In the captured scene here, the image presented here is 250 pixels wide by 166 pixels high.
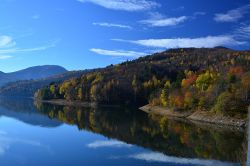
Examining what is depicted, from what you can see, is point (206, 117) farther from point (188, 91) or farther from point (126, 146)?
point (126, 146)

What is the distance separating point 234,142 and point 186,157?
16.1 metres

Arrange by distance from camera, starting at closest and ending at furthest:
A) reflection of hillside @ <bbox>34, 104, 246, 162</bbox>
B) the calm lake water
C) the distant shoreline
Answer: the calm lake water → reflection of hillside @ <bbox>34, 104, 246, 162</bbox> → the distant shoreline

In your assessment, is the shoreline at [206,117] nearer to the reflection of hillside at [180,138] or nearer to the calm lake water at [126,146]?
the calm lake water at [126,146]

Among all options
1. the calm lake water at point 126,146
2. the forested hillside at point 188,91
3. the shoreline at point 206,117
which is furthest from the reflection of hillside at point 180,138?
the forested hillside at point 188,91

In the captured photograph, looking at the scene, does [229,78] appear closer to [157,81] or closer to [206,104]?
[206,104]

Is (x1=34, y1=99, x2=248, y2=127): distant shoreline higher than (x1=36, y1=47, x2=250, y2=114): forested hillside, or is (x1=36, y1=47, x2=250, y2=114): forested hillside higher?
(x1=36, y1=47, x2=250, y2=114): forested hillside

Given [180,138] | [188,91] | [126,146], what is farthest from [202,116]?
[126,146]

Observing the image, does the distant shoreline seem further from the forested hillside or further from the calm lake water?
the calm lake water

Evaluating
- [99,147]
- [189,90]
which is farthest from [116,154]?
[189,90]

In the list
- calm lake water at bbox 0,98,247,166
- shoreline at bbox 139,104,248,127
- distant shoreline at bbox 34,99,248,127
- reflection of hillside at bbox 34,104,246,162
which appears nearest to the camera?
calm lake water at bbox 0,98,247,166

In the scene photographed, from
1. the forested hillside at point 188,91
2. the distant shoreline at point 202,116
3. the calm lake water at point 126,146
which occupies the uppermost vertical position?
the forested hillside at point 188,91

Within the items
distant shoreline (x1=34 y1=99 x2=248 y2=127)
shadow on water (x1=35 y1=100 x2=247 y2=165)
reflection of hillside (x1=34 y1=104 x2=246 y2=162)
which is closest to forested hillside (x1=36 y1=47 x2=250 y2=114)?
distant shoreline (x1=34 y1=99 x2=248 y2=127)

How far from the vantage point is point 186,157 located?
55469mm

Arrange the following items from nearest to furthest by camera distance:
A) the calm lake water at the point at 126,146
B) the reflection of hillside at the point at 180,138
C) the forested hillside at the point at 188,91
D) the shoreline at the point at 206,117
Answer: the calm lake water at the point at 126,146
the reflection of hillside at the point at 180,138
the shoreline at the point at 206,117
the forested hillside at the point at 188,91
